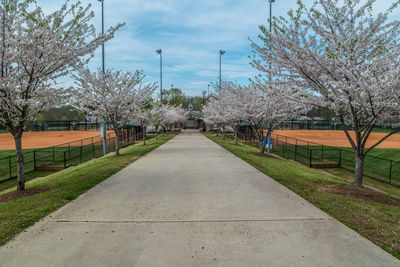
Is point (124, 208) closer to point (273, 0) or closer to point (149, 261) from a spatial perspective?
point (149, 261)

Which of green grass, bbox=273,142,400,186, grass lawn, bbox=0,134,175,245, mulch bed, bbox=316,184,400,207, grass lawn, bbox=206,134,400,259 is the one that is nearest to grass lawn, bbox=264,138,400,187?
green grass, bbox=273,142,400,186

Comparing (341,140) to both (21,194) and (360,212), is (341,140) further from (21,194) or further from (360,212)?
(21,194)

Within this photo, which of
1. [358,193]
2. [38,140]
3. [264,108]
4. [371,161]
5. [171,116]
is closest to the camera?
[358,193]

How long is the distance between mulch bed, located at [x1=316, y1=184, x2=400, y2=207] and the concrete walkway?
1530 millimetres

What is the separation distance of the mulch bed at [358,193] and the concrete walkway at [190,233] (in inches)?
60.2

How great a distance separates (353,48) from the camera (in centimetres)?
731

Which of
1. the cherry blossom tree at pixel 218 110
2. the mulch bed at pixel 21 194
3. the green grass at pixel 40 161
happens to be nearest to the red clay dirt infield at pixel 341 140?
the cherry blossom tree at pixel 218 110

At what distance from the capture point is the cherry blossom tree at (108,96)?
16.5 metres

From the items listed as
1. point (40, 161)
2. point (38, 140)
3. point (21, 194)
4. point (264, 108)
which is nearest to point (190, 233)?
point (21, 194)

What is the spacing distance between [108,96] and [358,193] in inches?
560

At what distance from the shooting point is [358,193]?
7445 millimetres

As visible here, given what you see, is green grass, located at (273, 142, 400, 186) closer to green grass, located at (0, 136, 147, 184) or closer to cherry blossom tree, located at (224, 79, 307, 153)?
cherry blossom tree, located at (224, 79, 307, 153)

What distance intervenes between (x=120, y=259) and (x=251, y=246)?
192 centimetres

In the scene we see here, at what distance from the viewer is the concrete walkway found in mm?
3758
